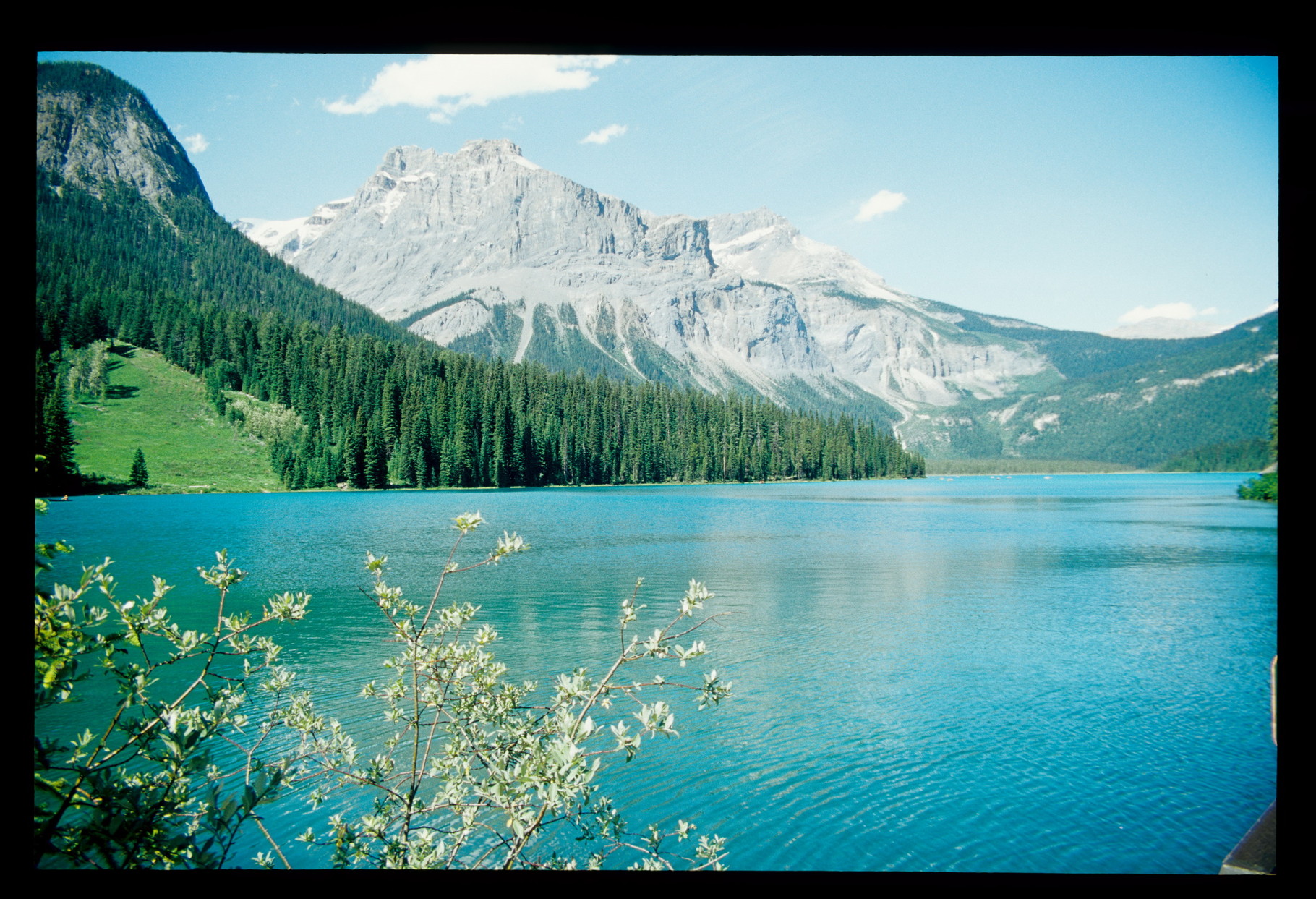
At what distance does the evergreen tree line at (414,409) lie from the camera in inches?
2630

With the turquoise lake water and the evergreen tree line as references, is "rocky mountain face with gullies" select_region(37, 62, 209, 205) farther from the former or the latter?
the turquoise lake water

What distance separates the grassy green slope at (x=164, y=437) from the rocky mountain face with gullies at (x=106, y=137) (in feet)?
318

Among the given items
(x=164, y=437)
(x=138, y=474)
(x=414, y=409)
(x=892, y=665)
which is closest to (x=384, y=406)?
(x=414, y=409)

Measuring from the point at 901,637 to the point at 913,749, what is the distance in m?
Answer: 5.81

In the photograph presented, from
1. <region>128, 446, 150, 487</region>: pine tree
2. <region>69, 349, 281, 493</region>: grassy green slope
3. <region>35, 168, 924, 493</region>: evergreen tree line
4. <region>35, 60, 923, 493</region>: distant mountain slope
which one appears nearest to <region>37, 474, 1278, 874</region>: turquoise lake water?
<region>128, 446, 150, 487</region>: pine tree

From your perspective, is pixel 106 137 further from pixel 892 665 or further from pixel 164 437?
pixel 892 665

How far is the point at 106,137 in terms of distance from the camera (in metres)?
157

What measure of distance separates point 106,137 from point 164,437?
139 meters

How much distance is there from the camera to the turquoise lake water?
24.6 ft

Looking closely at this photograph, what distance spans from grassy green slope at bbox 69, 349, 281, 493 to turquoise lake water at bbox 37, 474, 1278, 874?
1004 inches

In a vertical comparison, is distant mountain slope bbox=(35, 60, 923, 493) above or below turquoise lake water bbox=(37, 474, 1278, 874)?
above

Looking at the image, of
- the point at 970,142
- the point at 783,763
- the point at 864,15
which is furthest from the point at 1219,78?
the point at 783,763

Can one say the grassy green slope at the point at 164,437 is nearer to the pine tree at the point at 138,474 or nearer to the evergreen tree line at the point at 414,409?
the pine tree at the point at 138,474

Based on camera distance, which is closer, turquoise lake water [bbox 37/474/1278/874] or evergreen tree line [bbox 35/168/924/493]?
turquoise lake water [bbox 37/474/1278/874]
